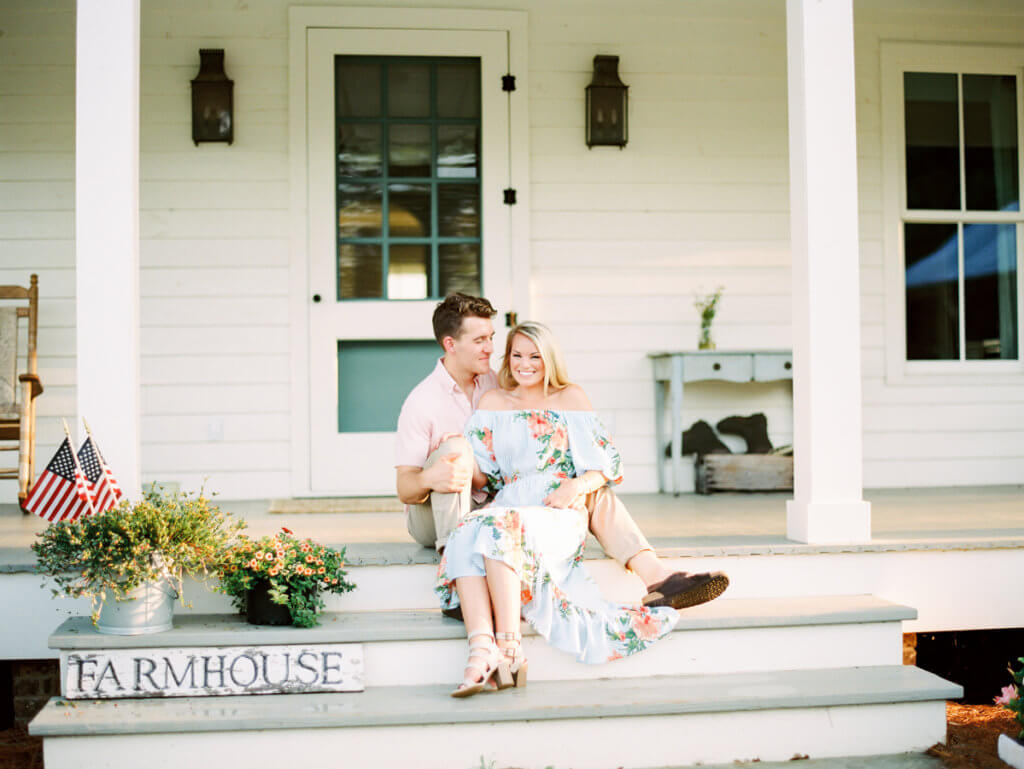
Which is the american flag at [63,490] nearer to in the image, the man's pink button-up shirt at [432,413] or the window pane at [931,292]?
the man's pink button-up shirt at [432,413]

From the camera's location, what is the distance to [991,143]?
5219 mm

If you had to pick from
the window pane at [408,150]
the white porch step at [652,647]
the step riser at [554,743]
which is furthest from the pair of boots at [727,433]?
the step riser at [554,743]

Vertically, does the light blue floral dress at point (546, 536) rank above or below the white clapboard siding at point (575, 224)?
below

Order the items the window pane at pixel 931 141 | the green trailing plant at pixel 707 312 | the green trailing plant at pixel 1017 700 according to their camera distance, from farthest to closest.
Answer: the window pane at pixel 931 141, the green trailing plant at pixel 707 312, the green trailing plant at pixel 1017 700

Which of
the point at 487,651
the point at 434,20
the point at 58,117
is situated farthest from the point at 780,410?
the point at 58,117

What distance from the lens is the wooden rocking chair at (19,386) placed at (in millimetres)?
4156

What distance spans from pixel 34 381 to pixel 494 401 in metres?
2.20

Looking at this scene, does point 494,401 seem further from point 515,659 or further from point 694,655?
point 694,655

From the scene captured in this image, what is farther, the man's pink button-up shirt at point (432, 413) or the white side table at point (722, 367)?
the white side table at point (722, 367)

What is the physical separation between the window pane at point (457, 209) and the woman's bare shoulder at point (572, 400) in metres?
1.97

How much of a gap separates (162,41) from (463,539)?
3130mm

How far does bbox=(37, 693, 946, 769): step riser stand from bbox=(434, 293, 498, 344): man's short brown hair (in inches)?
46.9

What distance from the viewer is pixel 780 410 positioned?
5.11 metres

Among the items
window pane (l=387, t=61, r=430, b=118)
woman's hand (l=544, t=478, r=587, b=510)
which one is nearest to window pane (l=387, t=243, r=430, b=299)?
window pane (l=387, t=61, r=430, b=118)
